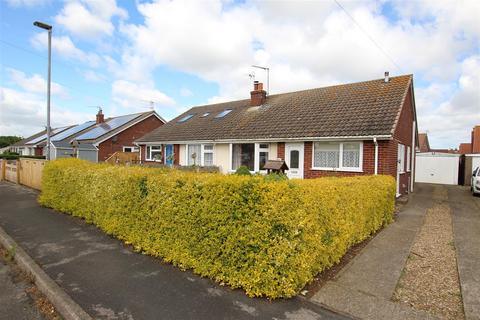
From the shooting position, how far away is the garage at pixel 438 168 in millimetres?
21203

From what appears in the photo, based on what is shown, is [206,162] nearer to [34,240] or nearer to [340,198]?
[34,240]

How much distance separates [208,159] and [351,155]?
831cm

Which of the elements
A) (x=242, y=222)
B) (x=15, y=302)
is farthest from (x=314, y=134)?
(x=15, y=302)

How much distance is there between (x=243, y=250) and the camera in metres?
3.82

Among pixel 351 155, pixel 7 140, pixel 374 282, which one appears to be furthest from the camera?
pixel 7 140

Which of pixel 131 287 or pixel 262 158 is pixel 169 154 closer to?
pixel 262 158

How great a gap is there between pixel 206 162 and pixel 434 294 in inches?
551

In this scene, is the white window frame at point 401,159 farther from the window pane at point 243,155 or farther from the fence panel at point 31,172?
the fence panel at point 31,172

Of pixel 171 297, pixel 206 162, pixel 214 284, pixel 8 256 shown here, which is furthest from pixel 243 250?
pixel 206 162

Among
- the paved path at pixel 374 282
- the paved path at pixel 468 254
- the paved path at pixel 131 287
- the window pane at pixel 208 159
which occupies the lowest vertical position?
the paved path at pixel 131 287

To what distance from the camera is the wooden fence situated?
12878 mm

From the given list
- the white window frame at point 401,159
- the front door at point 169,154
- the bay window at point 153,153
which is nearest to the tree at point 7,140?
the bay window at point 153,153

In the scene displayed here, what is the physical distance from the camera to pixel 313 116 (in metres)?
13.6

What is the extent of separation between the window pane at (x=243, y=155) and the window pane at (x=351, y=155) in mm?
4635
